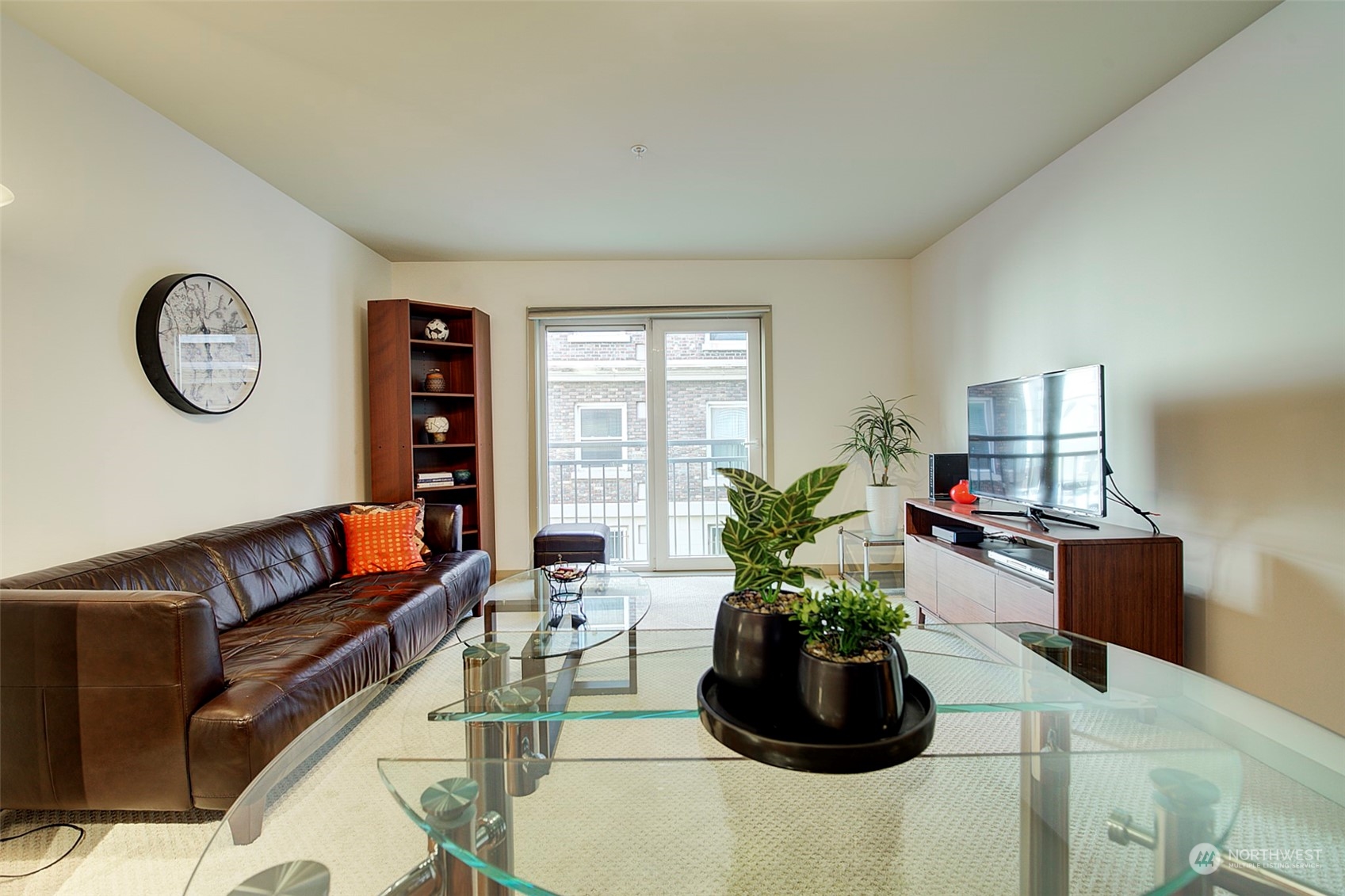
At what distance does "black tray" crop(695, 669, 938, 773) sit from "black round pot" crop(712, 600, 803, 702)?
3 centimetres

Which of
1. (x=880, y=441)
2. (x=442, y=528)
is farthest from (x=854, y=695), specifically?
(x=880, y=441)

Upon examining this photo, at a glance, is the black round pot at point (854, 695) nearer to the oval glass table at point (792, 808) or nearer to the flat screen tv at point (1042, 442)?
the oval glass table at point (792, 808)

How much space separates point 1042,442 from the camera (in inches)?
104

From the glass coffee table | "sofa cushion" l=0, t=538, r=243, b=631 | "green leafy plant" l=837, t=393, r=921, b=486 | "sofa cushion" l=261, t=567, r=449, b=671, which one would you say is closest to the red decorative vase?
"green leafy plant" l=837, t=393, r=921, b=486

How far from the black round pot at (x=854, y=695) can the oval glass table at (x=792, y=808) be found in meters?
0.16

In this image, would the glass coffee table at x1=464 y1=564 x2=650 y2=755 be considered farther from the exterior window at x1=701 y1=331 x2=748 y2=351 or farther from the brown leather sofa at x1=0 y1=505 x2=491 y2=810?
the exterior window at x1=701 y1=331 x2=748 y2=351

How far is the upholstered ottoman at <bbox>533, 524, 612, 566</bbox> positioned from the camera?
3.74 m

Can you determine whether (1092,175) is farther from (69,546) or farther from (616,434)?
(69,546)

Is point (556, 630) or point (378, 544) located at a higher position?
point (378, 544)

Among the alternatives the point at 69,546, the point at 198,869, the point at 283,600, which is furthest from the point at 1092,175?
the point at 69,546

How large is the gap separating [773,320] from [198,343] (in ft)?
11.9

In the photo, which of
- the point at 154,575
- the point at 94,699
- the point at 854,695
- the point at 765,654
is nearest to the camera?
the point at 854,695

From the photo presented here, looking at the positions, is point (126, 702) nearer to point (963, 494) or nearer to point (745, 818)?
point (745, 818)

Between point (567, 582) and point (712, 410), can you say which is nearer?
point (567, 582)
